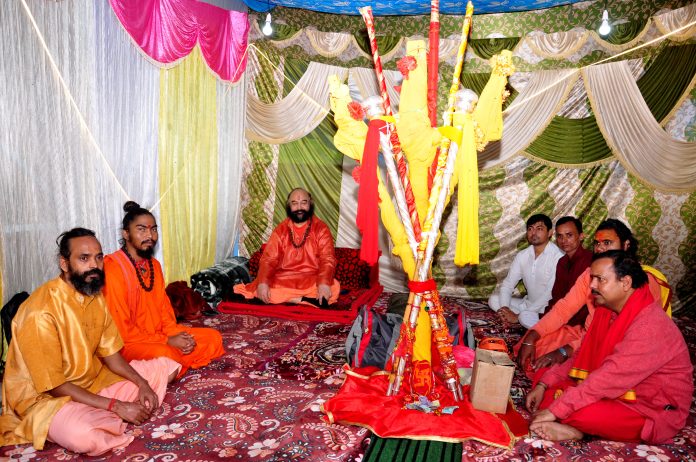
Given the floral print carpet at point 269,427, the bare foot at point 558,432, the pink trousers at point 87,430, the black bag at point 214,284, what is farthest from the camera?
the black bag at point 214,284

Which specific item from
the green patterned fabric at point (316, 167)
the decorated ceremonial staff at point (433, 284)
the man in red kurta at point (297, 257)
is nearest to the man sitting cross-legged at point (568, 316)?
the decorated ceremonial staff at point (433, 284)

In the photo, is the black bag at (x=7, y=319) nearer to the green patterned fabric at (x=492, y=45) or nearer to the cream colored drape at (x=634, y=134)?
the green patterned fabric at (x=492, y=45)

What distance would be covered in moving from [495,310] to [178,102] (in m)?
3.90

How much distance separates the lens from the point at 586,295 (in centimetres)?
393

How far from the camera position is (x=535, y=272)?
17.6ft

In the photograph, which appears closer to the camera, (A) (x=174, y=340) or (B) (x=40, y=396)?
(B) (x=40, y=396)

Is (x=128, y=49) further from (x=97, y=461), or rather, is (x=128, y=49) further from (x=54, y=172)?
(x=97, y=461)

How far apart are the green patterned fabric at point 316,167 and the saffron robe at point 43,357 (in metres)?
4.05

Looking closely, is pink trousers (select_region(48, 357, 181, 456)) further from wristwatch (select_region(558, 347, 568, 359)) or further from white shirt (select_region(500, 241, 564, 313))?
white shirt (select_region(500, 241, 564, 313))

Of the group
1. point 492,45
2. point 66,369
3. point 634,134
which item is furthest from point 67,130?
point 634,134

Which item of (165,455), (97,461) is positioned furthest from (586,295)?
(97,461)

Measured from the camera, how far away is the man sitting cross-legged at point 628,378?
290cm

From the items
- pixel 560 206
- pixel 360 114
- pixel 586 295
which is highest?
pixel 360 114

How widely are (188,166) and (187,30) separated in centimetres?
137
